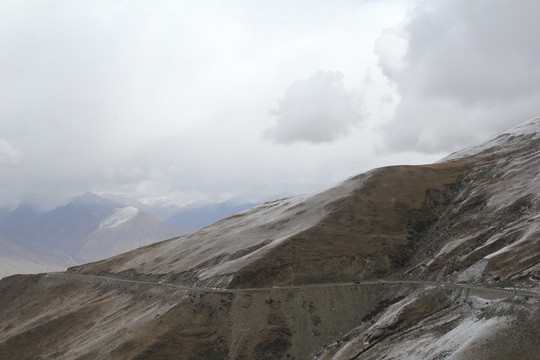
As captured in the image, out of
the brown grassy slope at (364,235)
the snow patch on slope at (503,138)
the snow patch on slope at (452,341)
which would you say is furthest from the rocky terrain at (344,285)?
the snow patch on slope at (503,138)

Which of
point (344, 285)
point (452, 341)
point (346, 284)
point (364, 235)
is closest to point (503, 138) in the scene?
point (364, 235)

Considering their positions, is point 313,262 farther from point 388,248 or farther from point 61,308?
point 61,308

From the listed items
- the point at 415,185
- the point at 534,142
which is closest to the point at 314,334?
the point at 415,185

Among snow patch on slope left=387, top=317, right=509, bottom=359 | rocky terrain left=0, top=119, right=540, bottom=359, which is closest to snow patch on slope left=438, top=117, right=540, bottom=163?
rocky terrain left=0, top=119, right=540, bottom=359

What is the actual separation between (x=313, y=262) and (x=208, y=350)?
2787cm

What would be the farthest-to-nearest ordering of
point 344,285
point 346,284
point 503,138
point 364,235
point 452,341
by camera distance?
point 503,138, point 364,235, point 346,284, point 344,285, point 452,341

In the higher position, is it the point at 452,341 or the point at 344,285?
the point at 344,285

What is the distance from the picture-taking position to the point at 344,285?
275 feet

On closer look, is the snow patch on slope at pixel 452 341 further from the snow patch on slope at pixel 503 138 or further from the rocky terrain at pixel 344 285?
the snow patch on slope at pixel 503 138

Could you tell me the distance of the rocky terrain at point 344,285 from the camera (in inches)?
2260

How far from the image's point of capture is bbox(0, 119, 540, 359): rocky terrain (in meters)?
57.4

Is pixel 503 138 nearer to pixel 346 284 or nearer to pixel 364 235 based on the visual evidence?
pixel 364 235

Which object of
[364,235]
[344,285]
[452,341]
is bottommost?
[452,341]

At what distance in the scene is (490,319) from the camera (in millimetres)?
50594
